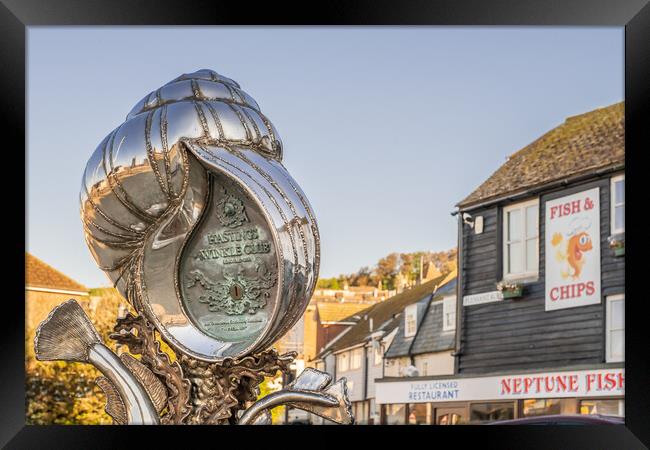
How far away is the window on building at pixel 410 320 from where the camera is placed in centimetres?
2570

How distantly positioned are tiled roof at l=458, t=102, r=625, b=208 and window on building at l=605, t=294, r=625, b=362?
2.22 meters

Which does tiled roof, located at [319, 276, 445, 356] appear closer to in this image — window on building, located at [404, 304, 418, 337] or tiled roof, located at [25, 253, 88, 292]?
window on building, located at [404, 304, 418, 337]

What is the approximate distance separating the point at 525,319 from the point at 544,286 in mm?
817

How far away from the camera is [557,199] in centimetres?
2034

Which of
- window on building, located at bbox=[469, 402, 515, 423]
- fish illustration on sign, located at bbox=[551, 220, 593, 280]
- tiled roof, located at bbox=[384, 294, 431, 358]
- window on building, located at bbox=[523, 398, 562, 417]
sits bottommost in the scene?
window on building, located at bbox=[469, 402, 515, 423]

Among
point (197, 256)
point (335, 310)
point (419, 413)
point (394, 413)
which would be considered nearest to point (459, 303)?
point (419, 413)

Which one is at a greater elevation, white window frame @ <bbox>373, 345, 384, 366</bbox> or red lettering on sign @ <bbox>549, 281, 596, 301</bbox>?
red lettering on sign @ <bbox>549, 281, 596, 301</bbox>

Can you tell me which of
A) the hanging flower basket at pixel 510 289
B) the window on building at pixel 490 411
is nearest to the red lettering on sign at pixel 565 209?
the hanging flower basket at pixel 510 289

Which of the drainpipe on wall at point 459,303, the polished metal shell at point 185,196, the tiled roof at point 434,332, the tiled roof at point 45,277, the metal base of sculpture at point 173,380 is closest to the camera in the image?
the polished metal shell at point 185,196

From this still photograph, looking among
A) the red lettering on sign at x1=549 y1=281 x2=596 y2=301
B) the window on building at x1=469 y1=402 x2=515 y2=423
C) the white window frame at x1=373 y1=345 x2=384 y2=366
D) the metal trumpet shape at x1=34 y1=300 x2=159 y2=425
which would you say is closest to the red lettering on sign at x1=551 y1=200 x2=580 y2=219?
the red lettering on sign at x1=549 y1=281 x2=596 y2=301

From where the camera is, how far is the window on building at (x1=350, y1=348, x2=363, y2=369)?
32234mm

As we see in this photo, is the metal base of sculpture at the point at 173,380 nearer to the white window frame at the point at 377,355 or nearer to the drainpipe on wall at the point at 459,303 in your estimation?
the drainpipe on wall at the point at 459,303

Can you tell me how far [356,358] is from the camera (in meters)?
32.7

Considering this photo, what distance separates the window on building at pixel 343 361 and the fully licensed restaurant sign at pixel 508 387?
855 cm
